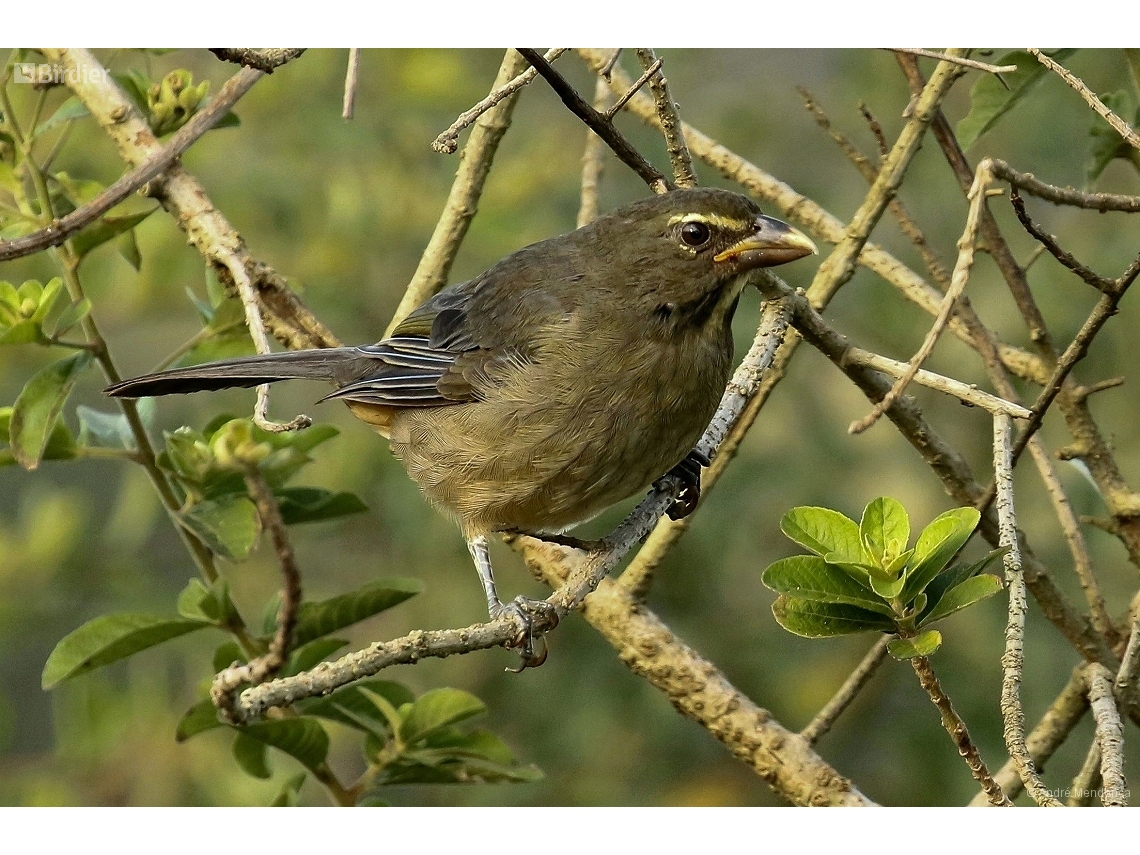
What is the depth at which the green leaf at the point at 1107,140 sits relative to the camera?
333 centimetres

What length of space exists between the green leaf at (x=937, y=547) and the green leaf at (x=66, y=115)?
256 centimetres

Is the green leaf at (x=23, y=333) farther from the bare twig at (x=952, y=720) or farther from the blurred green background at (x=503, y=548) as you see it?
the bare twig at (x=952, y=720)

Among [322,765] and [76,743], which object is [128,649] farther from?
[76,743]

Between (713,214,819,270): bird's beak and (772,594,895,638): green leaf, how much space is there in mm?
1017

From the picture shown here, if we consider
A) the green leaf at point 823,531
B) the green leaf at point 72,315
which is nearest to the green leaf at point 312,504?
the green leaf at point 72,315

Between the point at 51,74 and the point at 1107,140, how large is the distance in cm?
290

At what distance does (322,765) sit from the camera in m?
3.27

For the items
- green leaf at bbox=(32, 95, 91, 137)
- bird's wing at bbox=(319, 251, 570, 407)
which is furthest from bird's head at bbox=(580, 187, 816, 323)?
green leaf at bbox=(32, 95, 91, 137)

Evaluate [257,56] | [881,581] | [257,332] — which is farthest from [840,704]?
[257,56]

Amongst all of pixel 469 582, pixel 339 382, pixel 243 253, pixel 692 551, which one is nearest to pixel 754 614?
pixel 692 551

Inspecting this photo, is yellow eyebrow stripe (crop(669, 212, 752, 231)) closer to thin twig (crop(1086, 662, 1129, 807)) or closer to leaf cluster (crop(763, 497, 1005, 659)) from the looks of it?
leaf cluster (crop(763, 497, 1005, 659))

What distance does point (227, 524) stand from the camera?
10.7ft

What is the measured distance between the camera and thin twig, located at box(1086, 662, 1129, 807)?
218 centimetres
